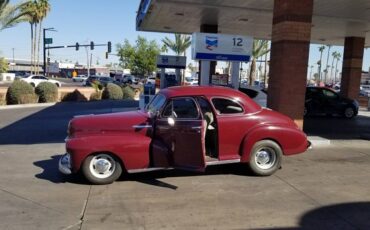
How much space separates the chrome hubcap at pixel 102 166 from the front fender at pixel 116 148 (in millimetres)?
164

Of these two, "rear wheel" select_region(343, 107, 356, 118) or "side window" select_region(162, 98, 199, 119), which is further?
"rear wheel" select_region(343, 107, 356, 118)

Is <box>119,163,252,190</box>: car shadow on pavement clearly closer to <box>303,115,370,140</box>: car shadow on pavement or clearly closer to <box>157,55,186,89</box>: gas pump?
<box>303,115,370,140</box>: car shadow on pavement

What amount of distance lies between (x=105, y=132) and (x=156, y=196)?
1480 millimetres

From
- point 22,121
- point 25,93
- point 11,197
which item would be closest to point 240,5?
point 22,121

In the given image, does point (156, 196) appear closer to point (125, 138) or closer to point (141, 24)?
point (125, 138)

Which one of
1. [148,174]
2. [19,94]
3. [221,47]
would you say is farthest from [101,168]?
[19,94]

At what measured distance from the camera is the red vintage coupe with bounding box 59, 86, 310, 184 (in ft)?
23.7

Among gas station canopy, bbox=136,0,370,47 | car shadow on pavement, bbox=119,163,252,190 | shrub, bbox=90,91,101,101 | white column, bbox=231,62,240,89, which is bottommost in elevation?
shrub, bbox=90,91,101,101

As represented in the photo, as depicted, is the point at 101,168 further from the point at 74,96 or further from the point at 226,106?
the point at 74,96

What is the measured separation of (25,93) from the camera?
2375cm

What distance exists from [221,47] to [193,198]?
692 cm

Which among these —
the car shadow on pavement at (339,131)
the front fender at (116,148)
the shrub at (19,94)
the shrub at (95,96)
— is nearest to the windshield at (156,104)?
the front fender at (116,148)

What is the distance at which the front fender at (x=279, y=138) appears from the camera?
7.93 metres

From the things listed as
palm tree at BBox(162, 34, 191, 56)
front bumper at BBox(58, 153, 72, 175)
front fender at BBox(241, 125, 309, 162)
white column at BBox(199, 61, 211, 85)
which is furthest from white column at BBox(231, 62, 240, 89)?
palm tree at BBox(162, 34, 191, 56)
